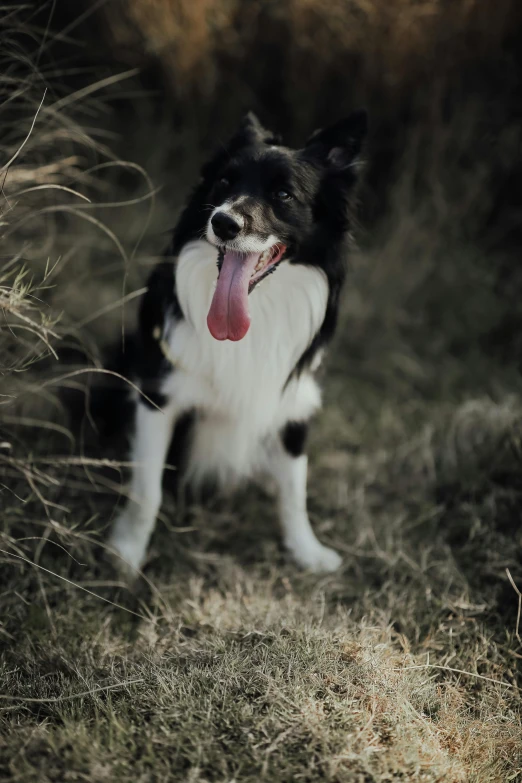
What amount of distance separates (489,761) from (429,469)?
4.59 ft

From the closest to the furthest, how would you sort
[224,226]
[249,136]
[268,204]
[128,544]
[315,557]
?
[224,226]
[268,204]
[249,136]
[128,544]
[315,557]

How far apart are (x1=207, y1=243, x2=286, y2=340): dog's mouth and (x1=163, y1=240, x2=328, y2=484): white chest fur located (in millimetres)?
101

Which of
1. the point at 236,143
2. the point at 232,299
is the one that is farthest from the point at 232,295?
the point at 236,143

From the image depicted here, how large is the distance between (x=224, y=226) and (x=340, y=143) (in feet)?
1.92

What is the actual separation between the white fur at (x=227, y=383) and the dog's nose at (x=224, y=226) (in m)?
0.16

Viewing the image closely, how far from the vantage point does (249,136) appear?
2.29 m

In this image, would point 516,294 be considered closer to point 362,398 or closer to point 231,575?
point 362,398

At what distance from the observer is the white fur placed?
7.54ft

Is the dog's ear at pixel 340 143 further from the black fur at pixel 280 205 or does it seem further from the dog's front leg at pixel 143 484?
the dog's front leg at pixel 143 484

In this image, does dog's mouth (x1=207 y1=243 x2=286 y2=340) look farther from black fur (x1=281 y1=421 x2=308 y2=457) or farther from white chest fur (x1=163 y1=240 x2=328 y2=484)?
black fur (x1=281 y1=421 x2=308 y2=457)

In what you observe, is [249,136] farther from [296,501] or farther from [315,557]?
[315,557]

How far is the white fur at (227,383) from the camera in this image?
90.5 inches

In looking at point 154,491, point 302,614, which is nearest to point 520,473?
point 302,614

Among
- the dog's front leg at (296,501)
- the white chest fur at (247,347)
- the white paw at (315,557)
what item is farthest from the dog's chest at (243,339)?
the white paw at (315,557)
